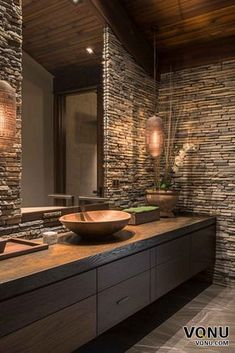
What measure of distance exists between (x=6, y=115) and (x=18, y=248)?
74 centimetres

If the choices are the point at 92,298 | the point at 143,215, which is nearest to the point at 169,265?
the point at 143,215

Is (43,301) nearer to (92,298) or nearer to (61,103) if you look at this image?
(92,298)

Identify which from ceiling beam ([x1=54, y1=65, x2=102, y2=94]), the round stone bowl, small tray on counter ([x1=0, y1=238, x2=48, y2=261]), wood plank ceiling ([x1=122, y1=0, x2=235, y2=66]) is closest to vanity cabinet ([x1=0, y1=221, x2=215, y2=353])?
the round stone bowl

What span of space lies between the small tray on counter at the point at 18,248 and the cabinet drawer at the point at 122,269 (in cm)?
37

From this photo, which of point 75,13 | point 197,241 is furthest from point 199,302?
point 75,13

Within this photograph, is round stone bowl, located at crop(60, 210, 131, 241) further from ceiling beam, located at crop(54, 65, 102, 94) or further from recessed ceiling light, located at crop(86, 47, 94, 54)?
recessed ceiling light, located at crop(86, 47, 94, 54)

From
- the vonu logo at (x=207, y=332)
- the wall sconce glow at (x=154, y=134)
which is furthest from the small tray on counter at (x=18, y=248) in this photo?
the wall sconce glow at (x=154, y=134)

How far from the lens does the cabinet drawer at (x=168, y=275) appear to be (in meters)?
2.27

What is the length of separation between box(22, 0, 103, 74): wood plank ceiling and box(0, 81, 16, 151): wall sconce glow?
1.74ft

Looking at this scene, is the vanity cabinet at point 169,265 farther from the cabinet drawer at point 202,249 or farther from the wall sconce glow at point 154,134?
the wall sconce glow at point 154,134

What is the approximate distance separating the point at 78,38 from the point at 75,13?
0.19 meters

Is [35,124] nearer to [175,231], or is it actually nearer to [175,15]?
[175,231]

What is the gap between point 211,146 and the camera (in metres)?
3.34

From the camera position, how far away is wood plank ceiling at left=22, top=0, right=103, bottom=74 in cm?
221
